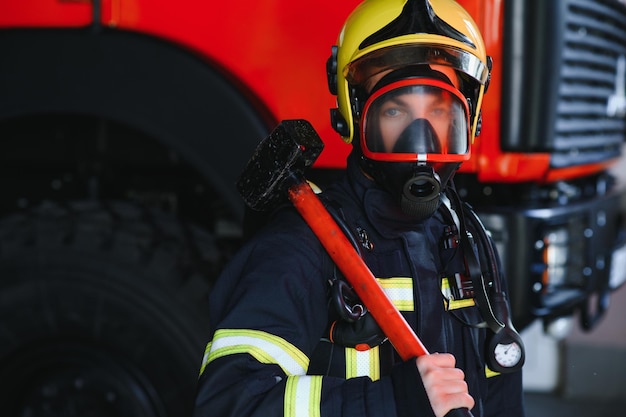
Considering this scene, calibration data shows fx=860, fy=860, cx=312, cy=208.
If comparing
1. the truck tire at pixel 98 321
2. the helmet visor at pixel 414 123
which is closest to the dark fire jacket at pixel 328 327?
the helmet visor at pixel 414 123

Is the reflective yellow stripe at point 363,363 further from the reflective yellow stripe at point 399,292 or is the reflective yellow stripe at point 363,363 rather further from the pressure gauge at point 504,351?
the pressure gauge at point 504,351

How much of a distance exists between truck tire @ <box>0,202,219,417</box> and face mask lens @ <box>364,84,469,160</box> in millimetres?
880

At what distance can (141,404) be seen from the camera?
2.44 m

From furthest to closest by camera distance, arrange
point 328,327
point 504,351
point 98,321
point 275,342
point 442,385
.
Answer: point 98,321
point 504,351
point 328,327
point 275,342
point 442,385

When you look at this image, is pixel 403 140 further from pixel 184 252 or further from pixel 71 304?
pixel 71 304

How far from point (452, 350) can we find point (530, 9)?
3.35 ft

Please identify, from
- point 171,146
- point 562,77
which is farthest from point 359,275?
point 562,77

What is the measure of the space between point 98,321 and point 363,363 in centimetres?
98

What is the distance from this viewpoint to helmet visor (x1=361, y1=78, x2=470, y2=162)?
1.78 metres

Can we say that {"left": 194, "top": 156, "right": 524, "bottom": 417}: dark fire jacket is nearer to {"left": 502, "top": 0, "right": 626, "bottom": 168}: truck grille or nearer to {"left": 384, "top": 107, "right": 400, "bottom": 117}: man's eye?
{"left": 384, "top": 107, "right": 400, "bottom": 117}: man's eye

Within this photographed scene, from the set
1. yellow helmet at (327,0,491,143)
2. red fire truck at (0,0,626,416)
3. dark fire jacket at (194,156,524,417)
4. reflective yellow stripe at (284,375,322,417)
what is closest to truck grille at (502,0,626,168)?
red fire truck at (0,0,626,416)

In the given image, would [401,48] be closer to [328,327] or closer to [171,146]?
[328,327]

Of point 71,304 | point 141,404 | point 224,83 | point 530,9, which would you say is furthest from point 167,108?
point 530,9

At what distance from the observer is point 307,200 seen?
5.94 feet
